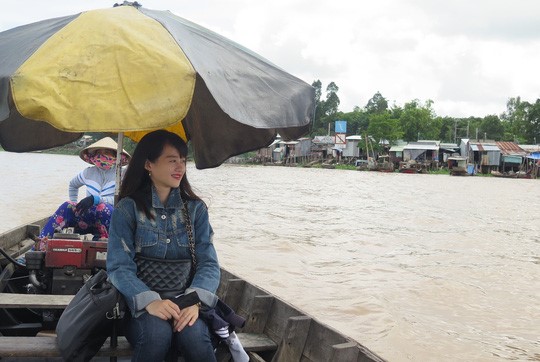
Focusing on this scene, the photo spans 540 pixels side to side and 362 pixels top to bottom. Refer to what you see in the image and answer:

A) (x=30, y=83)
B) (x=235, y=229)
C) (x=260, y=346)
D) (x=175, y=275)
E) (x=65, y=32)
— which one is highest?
(x=65, y=32)

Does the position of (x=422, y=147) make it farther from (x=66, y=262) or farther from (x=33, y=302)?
(x=33, y=302)

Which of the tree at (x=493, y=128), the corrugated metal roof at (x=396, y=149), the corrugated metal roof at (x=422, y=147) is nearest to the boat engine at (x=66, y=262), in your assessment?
the corrugated metal roof at (x=422, y=147)

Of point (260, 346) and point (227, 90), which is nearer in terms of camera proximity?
point (227, 90)

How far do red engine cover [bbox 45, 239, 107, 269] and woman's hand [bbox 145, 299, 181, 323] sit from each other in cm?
122

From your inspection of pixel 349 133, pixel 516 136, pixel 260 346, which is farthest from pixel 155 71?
pixel 349 133

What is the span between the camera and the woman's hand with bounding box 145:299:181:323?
233 centimetres

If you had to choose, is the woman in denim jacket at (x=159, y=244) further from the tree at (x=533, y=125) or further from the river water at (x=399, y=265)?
the tree at (x=533, y=125)

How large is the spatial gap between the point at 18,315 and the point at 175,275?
1506mm

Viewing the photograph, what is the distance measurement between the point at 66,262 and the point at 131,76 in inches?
70.9

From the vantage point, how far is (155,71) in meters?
2.04

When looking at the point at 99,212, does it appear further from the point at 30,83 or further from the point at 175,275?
the point at 30,83

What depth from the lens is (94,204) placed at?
433 centimetres

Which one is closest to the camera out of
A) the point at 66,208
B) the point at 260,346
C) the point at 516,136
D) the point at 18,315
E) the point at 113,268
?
the point at 113,268

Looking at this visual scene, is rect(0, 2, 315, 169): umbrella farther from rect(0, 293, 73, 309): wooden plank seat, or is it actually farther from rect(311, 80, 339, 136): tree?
rect(311, 80, 339, 136): tree
